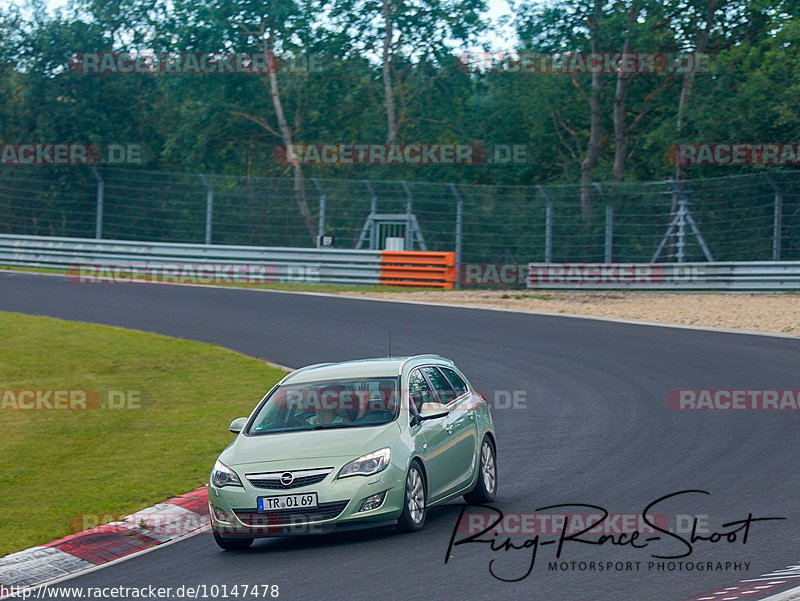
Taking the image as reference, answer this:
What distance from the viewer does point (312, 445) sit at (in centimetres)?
872

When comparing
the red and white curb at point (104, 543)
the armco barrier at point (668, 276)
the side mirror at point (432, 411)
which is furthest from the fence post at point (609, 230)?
the side mirror at point (432, 411)

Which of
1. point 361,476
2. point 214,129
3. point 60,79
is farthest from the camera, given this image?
point 214,129

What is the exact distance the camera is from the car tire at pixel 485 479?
987 centimetres

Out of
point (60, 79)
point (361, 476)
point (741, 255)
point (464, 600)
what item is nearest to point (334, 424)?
point (361, 476)

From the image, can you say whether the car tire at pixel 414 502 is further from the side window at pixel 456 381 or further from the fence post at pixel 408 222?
the fence post at pixel 408 222

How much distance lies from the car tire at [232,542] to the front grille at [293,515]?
27cm

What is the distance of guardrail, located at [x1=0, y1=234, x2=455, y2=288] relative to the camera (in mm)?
31141

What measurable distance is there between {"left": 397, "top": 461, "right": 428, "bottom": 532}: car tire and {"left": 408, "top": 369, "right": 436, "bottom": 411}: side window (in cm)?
81

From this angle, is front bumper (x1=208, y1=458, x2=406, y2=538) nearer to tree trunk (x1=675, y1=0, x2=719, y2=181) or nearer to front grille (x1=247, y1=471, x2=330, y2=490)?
front grille (x1=247, y1=471, x2=330, y2=490)

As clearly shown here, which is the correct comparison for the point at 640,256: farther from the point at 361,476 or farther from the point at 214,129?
the point at 361,476

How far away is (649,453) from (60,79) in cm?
3489

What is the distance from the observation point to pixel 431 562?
305 inches

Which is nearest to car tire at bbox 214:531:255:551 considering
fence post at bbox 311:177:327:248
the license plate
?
the license plate

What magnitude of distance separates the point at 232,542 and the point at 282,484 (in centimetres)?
67
